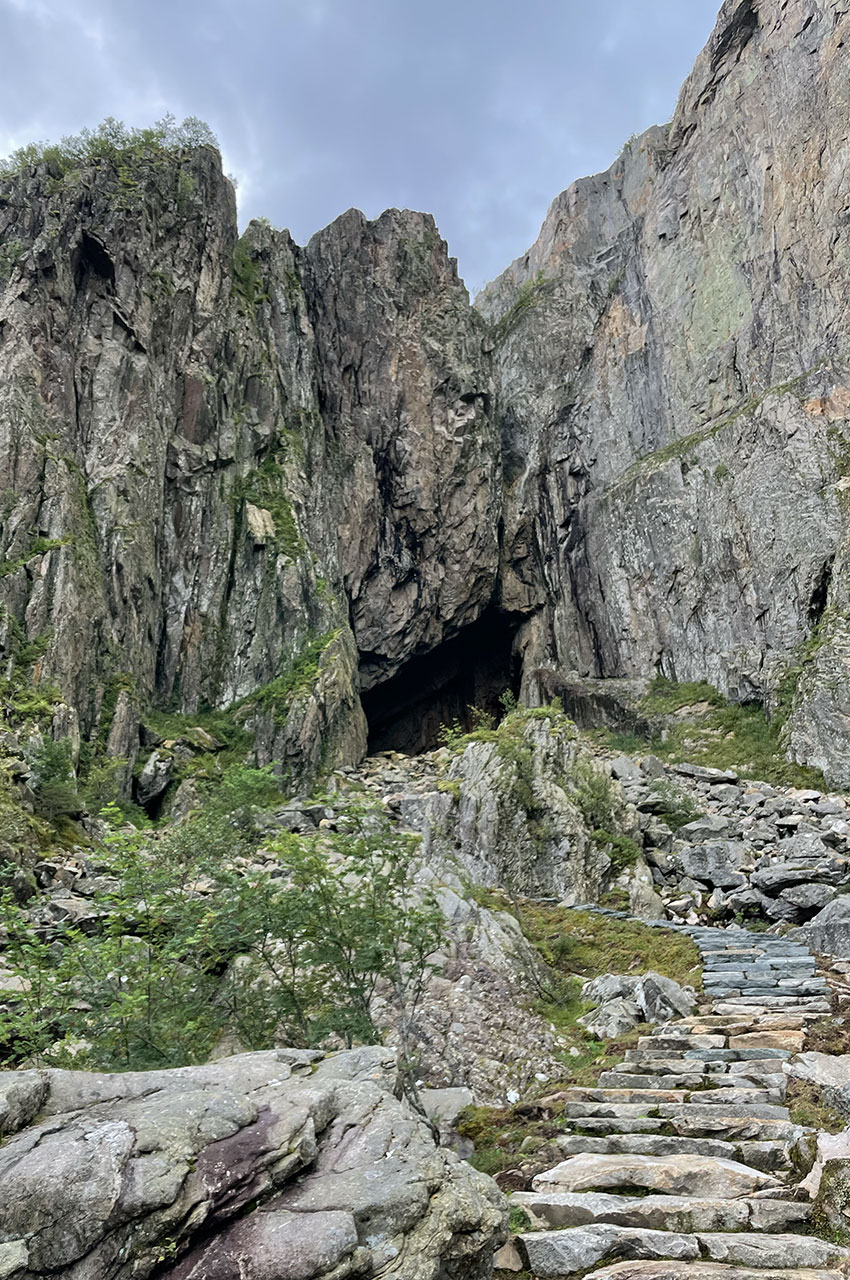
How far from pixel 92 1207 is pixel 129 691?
2702 centimetres

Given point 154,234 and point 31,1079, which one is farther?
point 154,234

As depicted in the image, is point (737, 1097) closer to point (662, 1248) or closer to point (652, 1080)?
point (652, 1080)

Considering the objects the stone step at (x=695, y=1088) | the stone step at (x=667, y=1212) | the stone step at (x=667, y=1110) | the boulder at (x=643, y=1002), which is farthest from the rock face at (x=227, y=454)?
the stone step at (x=667, y=1212)

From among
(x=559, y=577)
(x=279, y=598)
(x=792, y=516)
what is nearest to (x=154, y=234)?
(x=279, y=598)

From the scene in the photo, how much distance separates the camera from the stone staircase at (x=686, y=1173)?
12.8ft

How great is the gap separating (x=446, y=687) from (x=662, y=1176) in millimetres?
43861

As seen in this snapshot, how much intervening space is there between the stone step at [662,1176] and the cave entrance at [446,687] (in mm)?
39403

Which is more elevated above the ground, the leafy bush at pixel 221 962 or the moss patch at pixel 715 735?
the moss patch at pixel 715 735

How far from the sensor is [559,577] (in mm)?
45000

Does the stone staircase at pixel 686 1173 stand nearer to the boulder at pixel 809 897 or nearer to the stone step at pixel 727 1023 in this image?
the stone step at pixel 727 1023

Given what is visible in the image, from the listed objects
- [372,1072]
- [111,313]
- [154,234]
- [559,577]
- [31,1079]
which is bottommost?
[372,1072]

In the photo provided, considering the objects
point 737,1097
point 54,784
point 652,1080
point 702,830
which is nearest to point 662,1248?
point 737,1097

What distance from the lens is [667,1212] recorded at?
14.4ft

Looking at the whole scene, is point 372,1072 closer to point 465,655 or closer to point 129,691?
point 129,691
